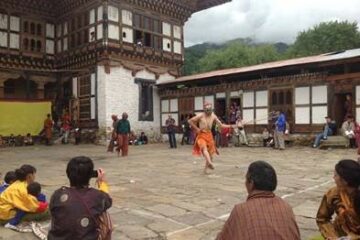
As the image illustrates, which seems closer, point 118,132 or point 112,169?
point 112,169

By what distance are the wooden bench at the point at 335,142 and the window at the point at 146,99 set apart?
33.0 feet

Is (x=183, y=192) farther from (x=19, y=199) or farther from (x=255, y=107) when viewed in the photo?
(x=255, y=107)

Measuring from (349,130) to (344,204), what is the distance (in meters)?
13.4

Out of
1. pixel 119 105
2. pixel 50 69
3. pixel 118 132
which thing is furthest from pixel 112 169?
pixel 50 69

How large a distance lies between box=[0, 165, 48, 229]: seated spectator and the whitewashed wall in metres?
16.0

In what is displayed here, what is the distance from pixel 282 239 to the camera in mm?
2584

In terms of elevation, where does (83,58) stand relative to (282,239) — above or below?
above

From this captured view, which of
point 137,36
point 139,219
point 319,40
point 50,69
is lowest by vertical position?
point 139,219

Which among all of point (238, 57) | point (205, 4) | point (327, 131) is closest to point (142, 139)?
point (205, 4)

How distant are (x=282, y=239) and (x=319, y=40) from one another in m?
43.5

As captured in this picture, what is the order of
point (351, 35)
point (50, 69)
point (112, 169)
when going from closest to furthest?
point (112, 169), point (50, 69), point (351, 35)

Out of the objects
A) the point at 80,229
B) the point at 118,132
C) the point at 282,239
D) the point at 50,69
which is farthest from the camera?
the point at 50,69

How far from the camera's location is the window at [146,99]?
23.2m

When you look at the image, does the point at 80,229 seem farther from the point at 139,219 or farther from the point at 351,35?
the point at 351,35
